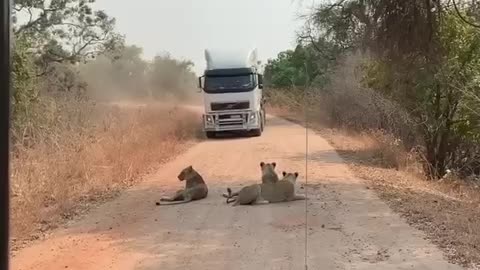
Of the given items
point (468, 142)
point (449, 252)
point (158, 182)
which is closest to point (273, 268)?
point (449, 252)

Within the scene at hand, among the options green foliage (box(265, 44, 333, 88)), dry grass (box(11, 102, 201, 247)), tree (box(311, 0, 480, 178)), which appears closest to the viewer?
dry grass (box(11, 102, 201, 247))

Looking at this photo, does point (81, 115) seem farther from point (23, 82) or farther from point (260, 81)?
point (260, 81)

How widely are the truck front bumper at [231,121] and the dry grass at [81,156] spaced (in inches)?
154

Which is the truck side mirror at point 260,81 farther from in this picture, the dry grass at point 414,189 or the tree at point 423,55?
the tree at point 423,55

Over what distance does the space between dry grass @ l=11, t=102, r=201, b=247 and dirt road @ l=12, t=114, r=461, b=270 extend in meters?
0.51

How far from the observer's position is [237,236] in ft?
26.2

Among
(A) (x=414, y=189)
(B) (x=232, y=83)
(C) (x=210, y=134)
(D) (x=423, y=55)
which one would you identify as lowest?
(A) (x=414, y=189)

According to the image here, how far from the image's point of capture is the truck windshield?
76.0ft

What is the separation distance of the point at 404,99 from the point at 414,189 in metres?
5.83

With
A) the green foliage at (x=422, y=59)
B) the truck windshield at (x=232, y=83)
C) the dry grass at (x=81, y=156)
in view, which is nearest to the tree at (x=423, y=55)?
the green foliage at (x=422, y=59)

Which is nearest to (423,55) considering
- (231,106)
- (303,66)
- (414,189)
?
(414,189)

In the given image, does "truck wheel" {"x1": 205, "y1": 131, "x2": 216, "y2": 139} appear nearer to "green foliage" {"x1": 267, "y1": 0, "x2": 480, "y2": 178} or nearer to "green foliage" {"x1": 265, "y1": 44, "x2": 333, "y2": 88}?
"green foliage" {"x1": 265, "y1": 44, "x2": 333, "y2": 88}

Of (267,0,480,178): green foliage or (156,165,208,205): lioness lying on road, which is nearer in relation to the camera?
(156,165,208,205): lioness lying on road

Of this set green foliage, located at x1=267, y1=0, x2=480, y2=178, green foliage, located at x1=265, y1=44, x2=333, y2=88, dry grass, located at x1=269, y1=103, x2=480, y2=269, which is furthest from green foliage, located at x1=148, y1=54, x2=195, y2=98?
dry grass, located at x1=269, y1=103, x2=480, y2=269
